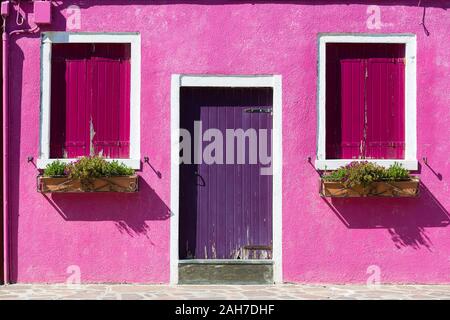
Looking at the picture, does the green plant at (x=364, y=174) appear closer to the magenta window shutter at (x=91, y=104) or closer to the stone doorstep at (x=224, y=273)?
the stone doorstep at (x=224, y=273)

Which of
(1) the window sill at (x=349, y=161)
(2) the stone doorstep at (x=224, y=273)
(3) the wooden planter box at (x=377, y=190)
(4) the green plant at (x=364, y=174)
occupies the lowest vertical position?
(2) the stone doorstep at (x=224, y=273)

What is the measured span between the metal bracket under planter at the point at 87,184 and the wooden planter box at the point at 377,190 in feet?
7.65

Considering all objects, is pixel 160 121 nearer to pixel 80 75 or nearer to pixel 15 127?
pixel 80 75

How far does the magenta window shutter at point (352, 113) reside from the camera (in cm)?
939

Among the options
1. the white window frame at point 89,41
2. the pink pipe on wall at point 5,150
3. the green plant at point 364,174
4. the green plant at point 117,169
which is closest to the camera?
the green plant at point 364,174

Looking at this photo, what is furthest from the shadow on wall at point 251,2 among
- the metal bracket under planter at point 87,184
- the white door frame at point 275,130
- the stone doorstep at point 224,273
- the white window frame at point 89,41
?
the stone doorstep at point 224,273

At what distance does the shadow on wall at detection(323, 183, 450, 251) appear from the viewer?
30.3 feet

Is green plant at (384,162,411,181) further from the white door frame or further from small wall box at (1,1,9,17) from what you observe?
small wall box at (1,1,9,17)

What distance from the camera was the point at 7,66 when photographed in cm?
923

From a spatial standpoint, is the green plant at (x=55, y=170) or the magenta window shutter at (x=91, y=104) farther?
the magenta window shutter at (x=91, y=104)

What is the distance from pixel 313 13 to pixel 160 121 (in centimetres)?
228

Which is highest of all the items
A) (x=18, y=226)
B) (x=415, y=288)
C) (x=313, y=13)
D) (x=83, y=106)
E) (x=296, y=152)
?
(x=313, y=13)

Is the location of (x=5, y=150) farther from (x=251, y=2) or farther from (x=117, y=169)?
(x=251, y=2)

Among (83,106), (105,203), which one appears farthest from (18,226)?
(83,106)
